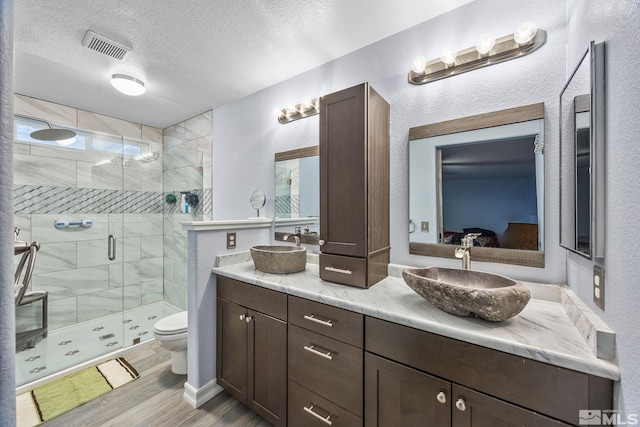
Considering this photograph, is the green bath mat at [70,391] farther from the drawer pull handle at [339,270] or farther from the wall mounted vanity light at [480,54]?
the wall mounted vanity light at [480,54]

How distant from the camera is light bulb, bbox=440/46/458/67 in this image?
1.47 m

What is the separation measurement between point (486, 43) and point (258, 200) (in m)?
2.00

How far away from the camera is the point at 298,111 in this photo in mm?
2191

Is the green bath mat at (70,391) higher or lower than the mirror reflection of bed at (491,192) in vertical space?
lower

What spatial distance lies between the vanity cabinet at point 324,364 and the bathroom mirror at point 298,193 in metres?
0.82

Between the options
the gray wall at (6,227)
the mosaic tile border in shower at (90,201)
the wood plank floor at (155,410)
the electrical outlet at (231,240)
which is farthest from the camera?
the mosaic tile border in shower at (90,201)

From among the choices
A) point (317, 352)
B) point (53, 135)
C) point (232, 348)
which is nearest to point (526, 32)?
point (317, 352)

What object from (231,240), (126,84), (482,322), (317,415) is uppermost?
(126,84)

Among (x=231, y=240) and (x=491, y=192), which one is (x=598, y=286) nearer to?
(x=491, y=192)

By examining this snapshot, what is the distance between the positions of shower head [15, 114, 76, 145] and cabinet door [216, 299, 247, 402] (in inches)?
103

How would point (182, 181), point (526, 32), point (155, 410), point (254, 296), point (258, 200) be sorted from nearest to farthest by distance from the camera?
point (526, 32) → point (254, 296) → point (155, 410) → point (258, 200) → point (182, 181)

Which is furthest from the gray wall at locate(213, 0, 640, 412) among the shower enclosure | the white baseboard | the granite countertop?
the shower enclosure

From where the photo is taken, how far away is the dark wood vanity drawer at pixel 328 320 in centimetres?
121

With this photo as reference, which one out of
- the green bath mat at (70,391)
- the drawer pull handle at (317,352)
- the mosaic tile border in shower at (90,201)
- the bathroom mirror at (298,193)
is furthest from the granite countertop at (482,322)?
the mosaic tile border in shower at (90,201)
